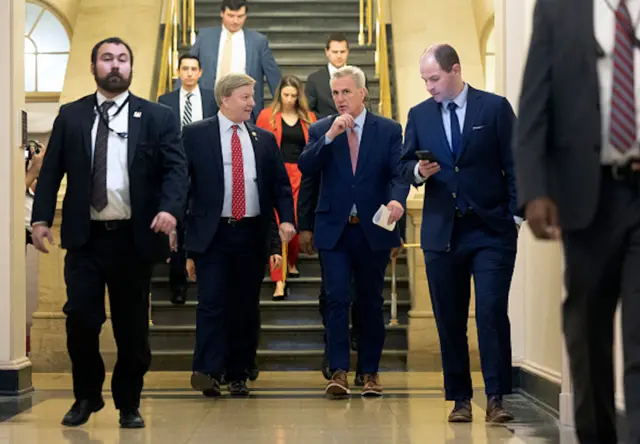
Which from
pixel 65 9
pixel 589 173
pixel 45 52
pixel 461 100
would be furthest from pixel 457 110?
pixel 45 52

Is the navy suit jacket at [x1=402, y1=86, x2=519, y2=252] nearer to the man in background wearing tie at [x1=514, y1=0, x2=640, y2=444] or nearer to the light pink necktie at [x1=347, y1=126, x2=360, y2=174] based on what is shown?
the light pink necktie at [x1=347, y1=126, x2=360, y2=174]

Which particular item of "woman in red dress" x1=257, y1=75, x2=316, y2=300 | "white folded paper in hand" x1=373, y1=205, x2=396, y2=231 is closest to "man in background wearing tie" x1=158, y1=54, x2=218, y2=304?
"woman in red dress" x1=257, y1=75, x2=316, y2=300

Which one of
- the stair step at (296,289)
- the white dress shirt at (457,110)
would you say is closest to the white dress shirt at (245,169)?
the white dress shirt at (457,110)

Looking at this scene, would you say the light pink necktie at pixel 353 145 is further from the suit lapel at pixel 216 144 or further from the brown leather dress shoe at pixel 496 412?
the brown leather dress shoe at pixel 496 412

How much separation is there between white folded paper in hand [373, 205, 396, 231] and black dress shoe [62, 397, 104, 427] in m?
2.04

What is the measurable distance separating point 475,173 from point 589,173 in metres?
3.05

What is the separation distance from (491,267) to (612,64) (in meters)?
2.92

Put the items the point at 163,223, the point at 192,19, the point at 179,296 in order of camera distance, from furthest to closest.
Result: the point at 192,19 < the point at 179,296 < the point at 163,223

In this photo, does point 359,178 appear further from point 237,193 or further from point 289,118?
point 289,118

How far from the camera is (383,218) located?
7.33m

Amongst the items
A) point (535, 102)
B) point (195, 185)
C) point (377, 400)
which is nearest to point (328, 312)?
point (377, 400)

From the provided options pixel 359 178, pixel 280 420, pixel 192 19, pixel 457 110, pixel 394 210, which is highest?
pixel 192 19

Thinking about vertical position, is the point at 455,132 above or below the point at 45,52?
below

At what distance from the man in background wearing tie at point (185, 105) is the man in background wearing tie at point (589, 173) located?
22.3 feet
